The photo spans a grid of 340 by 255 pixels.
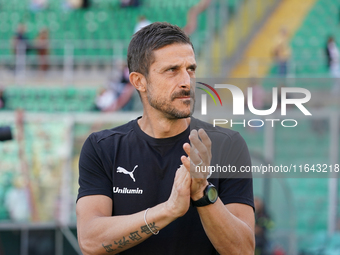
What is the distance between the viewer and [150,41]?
7.58 ft

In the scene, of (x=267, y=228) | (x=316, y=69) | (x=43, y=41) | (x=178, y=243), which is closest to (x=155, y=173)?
(x=178, y=243)

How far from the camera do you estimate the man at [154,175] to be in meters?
2.11

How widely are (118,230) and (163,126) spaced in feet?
1.80

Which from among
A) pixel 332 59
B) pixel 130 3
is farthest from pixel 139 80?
pixel 130 3

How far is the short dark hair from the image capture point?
7.50 feet

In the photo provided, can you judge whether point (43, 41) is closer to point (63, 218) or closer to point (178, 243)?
point (63, 218)

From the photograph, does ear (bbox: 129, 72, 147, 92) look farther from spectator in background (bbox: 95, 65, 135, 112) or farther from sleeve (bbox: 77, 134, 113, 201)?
spectator in background (bbox: 95, 65, 135, 112)

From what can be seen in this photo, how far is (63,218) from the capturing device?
23.0ft

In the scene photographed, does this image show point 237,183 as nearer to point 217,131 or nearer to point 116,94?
point 217,131

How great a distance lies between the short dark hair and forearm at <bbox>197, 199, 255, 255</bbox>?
0.75m

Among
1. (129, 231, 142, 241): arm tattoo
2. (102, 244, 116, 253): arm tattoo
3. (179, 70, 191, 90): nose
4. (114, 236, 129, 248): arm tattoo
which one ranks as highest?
(179, 70, 191, 90): nose

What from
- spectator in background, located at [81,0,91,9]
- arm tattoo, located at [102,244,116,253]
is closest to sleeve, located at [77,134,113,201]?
arm tattoo, located at [102,244,116,253]

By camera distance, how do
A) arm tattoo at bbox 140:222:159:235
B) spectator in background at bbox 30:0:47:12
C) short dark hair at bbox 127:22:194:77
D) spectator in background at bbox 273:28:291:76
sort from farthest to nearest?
1. spectator in background at bbox 30:0:47:12
2. spectator in background at bbox 273:28:291:76
3. short dark hair at bbox 127:22:194:77
4. arm tattoo at bbox 140:222:159:235

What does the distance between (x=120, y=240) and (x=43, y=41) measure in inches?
426
